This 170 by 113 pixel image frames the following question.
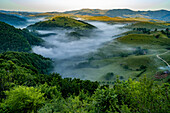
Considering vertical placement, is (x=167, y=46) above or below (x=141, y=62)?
above

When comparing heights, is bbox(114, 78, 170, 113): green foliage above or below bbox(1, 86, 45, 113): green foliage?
above

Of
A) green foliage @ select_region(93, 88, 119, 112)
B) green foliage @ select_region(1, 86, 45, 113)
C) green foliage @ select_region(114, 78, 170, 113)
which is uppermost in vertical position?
green foliage @ select_region(114, 78, 170, 113)

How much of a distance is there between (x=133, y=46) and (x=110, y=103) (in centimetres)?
18112

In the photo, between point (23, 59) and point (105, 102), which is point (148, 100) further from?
point (23, 59)

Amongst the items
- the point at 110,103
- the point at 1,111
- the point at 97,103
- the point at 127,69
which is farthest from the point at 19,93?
the point at 127,69

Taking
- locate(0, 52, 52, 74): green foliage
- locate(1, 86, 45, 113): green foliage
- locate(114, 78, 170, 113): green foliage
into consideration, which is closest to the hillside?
locate(0, 52, 52, 74): green foliage

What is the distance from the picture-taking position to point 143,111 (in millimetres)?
16875

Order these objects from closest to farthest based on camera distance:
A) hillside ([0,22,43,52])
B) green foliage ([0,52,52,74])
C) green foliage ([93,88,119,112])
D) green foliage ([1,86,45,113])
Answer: green foliage ([93,88,119,112]) → green foliage ([1,86,45,113]) → green foliage ([0,52,52,74]) → hillside ([0,22,43,52])

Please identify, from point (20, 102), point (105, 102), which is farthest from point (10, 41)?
point (105, 102)

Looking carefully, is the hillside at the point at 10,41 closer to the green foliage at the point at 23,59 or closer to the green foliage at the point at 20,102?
the green foliage at the point at 23,59

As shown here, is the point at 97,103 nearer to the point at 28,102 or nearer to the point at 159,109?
the point at 159,109

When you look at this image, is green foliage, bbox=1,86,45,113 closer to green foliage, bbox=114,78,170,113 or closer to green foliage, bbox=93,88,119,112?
green foliage, bbox=93,88,119,112

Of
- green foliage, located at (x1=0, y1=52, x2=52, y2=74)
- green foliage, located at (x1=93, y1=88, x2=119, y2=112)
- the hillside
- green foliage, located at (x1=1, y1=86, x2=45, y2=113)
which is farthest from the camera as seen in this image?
the hillside

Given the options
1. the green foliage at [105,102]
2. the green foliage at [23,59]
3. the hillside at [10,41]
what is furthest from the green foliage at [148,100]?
the hillside at [10,41]
